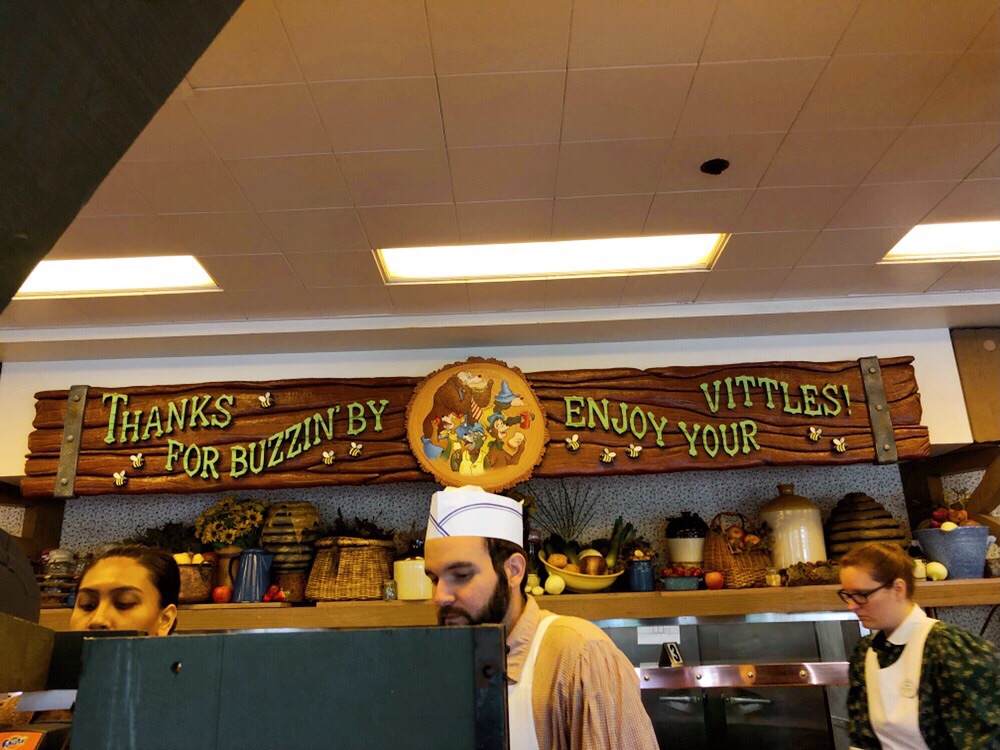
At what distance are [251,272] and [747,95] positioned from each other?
265cm

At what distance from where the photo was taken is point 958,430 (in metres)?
4.72

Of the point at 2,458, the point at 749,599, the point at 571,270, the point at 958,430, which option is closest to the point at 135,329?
the point at 2,458

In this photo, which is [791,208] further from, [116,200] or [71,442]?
[71,442]

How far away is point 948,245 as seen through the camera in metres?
4.19

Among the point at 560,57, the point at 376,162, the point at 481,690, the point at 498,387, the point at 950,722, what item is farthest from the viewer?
the point at 498,387

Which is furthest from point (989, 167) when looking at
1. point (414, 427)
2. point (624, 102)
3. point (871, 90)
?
point (414, 427)

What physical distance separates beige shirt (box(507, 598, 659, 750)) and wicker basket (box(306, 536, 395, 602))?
2.41m

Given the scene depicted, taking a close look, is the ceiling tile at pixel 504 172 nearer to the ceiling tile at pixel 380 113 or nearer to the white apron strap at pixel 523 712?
the ceiling tile at pixel 380 113

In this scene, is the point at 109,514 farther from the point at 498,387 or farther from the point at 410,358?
the point at 498,387

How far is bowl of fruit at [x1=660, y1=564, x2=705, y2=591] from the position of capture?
14.3 feet

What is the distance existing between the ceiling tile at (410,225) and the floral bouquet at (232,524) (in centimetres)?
197

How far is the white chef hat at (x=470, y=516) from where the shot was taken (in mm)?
2400

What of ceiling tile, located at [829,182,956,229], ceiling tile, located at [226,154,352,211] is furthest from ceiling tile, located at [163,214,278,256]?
ceiling tile, located at [829,182,956,229]

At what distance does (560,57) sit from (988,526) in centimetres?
410
